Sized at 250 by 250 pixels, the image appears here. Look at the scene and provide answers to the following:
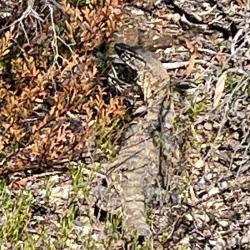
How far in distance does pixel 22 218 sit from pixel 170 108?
124 cm

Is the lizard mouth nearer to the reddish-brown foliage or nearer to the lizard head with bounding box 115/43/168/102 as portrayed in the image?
the lizard head with bounding box 115/43/168/102

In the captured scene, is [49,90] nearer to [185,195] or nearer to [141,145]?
[141,145]

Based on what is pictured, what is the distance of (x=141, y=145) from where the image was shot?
192 inches

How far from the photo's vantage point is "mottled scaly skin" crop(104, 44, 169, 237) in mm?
4457

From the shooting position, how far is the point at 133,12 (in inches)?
258

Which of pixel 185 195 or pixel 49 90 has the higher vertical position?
pixel 49 90

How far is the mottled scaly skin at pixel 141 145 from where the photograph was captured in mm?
4457

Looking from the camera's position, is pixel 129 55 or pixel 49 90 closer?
pixel 49 90

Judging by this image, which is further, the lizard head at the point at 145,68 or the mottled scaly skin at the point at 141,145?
the lizard head at the point at 145,68

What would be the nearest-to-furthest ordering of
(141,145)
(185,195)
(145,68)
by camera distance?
(185,195), (141,145), (145,68)

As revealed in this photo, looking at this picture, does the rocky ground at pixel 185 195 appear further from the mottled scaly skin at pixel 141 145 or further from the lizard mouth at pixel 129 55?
the lizard mouth at pixel 129 55

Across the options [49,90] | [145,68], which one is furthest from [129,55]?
[49,90]

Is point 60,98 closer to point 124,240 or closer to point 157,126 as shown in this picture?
point 157,126

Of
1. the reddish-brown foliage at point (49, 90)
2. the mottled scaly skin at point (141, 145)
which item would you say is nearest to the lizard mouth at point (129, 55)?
the mottled scaly skin at point (141, 145)
